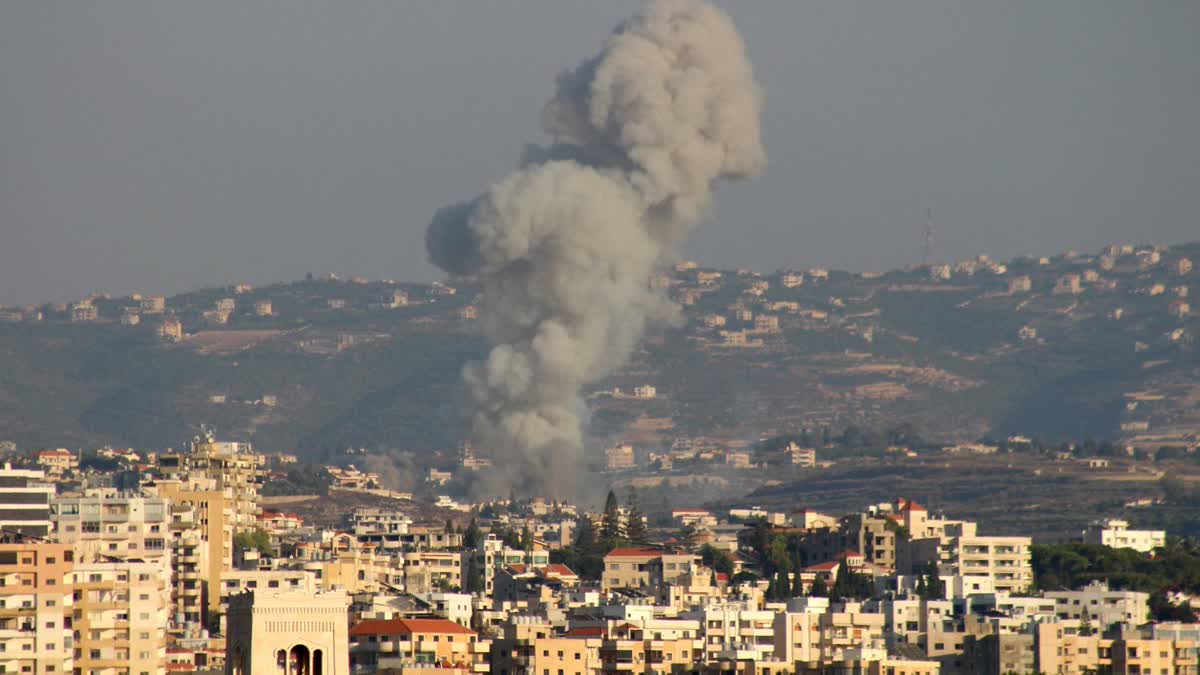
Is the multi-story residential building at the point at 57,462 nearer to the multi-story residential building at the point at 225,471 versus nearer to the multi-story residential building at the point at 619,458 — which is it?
the multi-story residential building at the point at 225,471

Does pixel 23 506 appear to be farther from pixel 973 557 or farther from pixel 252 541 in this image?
pixel 973 557

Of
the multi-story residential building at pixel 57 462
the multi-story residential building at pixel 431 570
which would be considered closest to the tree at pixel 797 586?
the multi-story residential building at pixel 431 570

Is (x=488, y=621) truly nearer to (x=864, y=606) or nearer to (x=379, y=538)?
(x=864, y=606)

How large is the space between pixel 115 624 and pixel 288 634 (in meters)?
10.2

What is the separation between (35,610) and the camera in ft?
162

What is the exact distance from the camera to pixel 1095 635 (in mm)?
66562

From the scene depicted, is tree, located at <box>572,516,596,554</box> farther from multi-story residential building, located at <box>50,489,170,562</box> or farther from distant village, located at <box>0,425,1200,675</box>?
multi-story residential building, located at <box>50,489,170,562</box>

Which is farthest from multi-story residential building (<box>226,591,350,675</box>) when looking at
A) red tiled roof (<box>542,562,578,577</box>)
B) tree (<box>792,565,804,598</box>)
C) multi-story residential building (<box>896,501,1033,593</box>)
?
red tiled roof (<box>542,562,578,577</box>)

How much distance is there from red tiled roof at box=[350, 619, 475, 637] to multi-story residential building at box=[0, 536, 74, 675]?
257 inches

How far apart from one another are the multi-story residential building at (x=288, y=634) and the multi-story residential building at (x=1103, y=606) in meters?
30.7

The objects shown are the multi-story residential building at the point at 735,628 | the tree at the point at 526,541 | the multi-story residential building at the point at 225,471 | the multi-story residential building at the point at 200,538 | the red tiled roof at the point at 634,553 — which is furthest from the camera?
the tree at the point at 526,541

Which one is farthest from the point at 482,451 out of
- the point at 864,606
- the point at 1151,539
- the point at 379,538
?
the point at 864,606

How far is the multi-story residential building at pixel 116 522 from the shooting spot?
222ft

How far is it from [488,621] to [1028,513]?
252 feet
